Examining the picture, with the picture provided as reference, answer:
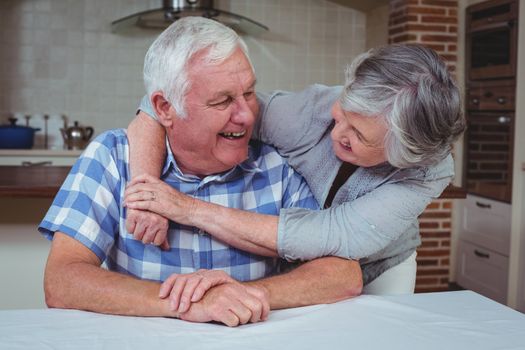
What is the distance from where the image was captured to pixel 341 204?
1598mm

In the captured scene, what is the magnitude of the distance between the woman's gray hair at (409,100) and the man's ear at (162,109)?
46 cm

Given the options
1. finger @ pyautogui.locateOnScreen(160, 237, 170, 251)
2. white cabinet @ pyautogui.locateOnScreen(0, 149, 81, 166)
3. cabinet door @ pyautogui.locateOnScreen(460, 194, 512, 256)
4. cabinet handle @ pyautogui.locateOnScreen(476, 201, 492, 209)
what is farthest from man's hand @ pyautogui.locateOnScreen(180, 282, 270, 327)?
white cabinet @ pyautogui.locateOnScreen(0, 149, 81, 166)

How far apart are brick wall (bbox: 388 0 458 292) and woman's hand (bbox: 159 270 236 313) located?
3649 mm

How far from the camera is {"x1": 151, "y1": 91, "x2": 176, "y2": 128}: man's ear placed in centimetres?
163

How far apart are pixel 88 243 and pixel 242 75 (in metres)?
0.56

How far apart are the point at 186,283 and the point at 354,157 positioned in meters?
0.50

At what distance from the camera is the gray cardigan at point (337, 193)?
1507mm

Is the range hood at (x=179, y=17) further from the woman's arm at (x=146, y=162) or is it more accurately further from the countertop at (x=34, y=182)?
the woman's arm at (x=146, y=162)

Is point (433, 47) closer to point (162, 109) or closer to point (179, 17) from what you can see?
point (179, 17)

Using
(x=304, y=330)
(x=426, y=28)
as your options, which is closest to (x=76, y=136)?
(x=426, y=28)

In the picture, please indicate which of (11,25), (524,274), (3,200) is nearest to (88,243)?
(3,200)

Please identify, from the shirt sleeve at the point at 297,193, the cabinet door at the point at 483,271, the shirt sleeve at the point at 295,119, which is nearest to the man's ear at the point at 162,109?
the shirt sleeve at the point at 295,119

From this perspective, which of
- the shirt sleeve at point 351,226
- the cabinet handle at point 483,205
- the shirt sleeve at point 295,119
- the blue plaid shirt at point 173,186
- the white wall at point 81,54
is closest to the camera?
the shirt sleeve at point 351,226

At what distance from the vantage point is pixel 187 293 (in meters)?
1.31
